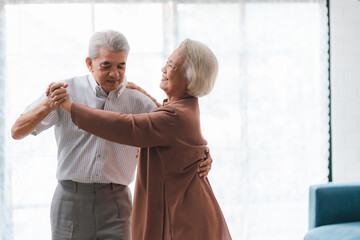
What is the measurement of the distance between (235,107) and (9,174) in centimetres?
215

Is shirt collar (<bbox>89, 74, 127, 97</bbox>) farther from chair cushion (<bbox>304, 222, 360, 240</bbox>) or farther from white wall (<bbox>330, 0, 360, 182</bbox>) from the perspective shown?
white wall (<bbox>330, 0, 360, 182</bbox>)

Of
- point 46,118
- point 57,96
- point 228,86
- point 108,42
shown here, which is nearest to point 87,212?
point 46,118

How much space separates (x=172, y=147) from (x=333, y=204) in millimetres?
1986

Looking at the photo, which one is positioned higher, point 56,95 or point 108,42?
point 108,42

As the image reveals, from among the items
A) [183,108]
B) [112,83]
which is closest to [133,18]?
[112,83]

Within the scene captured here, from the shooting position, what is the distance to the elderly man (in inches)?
83.4

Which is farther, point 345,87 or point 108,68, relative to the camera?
point 345,87

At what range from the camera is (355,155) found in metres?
4.27

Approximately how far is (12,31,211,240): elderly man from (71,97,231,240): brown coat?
6.2 inches

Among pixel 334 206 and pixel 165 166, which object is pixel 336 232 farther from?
pixel 165 166

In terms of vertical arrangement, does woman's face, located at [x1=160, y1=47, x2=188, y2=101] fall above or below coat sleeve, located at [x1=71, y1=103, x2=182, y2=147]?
above

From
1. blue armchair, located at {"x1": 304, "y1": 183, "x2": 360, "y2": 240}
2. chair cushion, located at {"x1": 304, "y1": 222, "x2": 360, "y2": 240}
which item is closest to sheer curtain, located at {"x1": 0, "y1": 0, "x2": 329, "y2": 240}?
blue armchair, located at {"x1": 304, "y1": 183, "x2": 360, "y2": 240}

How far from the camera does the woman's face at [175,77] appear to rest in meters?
2.00

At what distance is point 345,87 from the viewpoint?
167 inches
